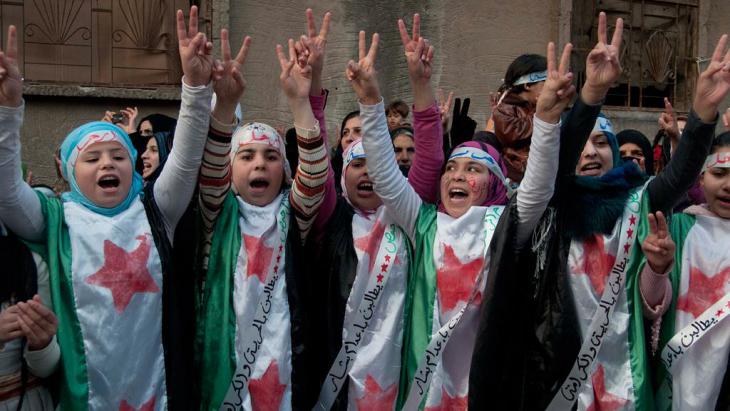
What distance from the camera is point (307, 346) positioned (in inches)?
140

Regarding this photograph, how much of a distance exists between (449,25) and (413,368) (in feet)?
14.6

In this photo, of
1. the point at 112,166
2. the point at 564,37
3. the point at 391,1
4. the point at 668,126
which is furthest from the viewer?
the point at 564,37

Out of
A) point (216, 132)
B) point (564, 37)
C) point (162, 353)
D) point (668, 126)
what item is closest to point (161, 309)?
point (162, 353)

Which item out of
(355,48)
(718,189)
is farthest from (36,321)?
(355,48)

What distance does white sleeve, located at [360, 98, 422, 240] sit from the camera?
3.44m

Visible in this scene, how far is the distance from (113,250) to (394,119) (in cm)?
257

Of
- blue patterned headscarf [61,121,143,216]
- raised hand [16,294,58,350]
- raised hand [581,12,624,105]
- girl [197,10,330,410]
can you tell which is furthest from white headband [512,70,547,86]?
raised hand [16,294,58,350]

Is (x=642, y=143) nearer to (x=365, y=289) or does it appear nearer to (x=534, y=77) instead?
(x=534, y=77)

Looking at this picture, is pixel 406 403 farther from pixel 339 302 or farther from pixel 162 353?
pixel 162 353

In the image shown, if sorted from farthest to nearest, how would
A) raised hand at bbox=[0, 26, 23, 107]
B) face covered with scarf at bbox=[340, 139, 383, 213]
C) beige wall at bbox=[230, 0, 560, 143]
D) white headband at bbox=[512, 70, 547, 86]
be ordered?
beige wall at bbox=[230, 0, 560, 143]
white headband at bbox=[512, 70, 547, 86]
face covered with scarf at bbox=[340, 139, 383, 213]
raised hand at bbox=[0, 26, 23, 107]

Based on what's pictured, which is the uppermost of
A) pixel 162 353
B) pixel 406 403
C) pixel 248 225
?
pixel 248 225

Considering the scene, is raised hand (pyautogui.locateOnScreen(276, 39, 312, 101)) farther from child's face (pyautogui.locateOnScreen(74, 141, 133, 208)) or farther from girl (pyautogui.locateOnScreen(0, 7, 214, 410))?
child's face (pyautogui.locateOnScreen(74, 141, 133, 208))

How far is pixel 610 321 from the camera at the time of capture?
10.8 feet

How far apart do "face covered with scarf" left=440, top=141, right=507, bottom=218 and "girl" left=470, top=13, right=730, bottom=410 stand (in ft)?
1.03
